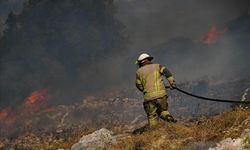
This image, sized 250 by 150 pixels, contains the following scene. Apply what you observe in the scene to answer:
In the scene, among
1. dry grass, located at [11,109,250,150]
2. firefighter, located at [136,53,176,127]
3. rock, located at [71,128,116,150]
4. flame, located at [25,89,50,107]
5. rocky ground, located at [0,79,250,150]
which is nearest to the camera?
dry grass, located at [11,109,250,150]

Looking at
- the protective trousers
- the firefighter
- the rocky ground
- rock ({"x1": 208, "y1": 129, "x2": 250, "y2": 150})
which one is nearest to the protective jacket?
the firefighter

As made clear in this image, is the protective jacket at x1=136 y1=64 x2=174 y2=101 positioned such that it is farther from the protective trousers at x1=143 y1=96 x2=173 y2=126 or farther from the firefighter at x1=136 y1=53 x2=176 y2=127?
the protective trousers at x1=143 y1=96 x2=173 y2=126

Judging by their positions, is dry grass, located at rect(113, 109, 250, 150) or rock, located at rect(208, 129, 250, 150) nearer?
rock, located at rect(208, 129, 250, 150)

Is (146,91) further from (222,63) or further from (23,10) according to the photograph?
(23,10)

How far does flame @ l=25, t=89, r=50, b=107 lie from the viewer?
245 feet

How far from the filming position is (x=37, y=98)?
78812 millimetres

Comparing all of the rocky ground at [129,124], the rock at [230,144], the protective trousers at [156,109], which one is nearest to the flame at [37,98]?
the rocky ground at [129,124]

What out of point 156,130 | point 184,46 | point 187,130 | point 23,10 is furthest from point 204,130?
point 184,46

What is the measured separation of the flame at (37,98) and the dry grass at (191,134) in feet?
216

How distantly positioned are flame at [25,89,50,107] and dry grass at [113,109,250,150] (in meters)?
65.7

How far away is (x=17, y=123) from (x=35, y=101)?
35.6 ft

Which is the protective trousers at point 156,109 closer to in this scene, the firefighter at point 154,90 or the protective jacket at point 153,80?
the firefighter at point 154,90

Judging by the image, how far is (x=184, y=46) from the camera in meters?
113

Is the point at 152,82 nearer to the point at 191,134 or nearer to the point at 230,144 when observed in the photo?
the point at 191,134
